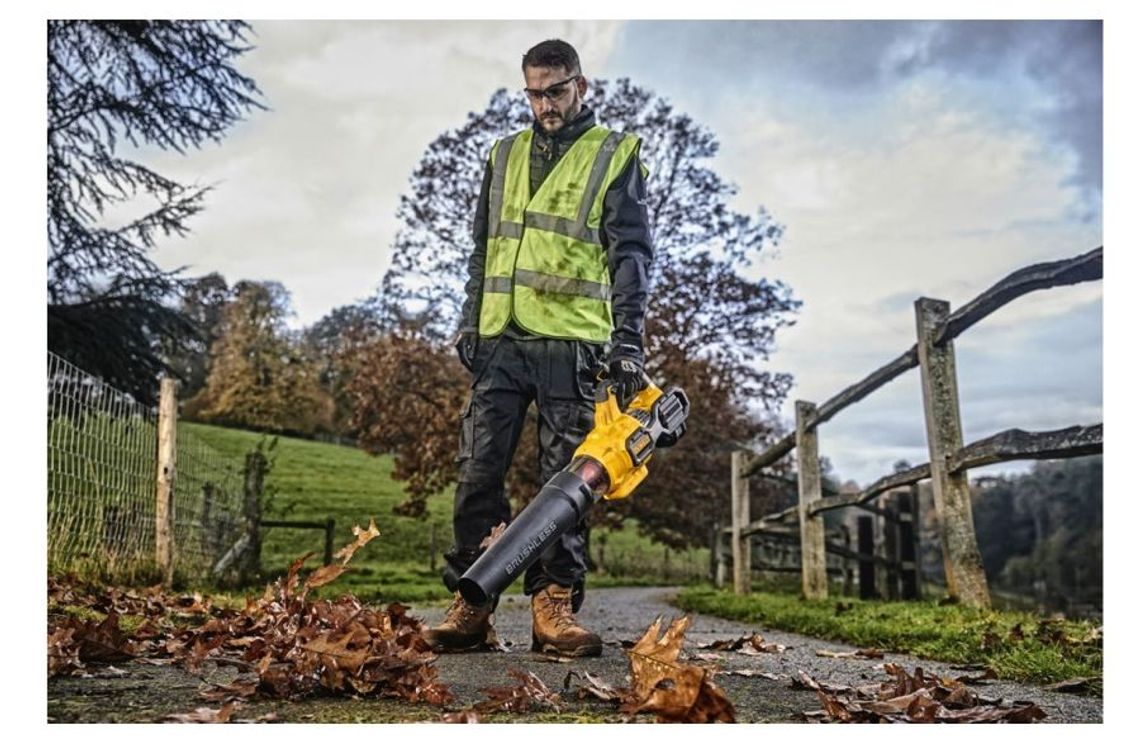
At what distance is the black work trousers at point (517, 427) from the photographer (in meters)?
2.53

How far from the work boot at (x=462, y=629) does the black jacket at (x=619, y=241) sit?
68 cm

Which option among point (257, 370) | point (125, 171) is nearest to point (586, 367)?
point (125, 171)

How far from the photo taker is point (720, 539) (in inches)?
400

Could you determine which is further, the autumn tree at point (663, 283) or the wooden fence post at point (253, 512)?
the autumn tree at point (663, 283)

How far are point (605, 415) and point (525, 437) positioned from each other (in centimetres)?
675

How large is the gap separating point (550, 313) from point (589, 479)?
25.9 inches

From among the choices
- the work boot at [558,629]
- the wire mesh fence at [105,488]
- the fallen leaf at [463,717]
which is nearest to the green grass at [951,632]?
the work boot at [558,629]

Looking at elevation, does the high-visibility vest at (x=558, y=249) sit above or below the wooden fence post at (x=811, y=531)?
above

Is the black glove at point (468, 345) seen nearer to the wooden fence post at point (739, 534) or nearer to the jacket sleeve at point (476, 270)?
the jacket sleeve at point (476, 270)

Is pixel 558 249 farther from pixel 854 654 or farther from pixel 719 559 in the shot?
pixel 719 559

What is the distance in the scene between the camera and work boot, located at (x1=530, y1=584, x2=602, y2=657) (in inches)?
95.1

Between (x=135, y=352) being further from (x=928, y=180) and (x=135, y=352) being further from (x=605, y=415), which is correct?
(x=605, y=415)

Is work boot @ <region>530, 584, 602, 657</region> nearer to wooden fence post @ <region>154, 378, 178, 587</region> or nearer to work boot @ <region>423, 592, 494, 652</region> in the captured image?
work boot @ <region>423, 592, 494, 652</region>
